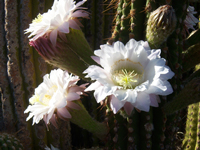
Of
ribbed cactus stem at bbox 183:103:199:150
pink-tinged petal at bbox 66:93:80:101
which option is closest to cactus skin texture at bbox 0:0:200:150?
ribbed cactus stem at bbox 183:103:199:150

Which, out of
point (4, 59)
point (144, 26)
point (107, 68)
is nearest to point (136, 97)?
point (107, 68)

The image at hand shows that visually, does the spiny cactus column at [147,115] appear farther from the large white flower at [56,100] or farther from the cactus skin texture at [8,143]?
the cactus skin texture at [8,143]

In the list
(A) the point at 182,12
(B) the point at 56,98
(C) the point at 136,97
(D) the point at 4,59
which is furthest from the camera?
(D) the point at 4,59

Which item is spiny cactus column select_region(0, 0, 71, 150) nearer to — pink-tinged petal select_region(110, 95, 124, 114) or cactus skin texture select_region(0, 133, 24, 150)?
cactus skin texture select_region(0, 133, 24, 150)

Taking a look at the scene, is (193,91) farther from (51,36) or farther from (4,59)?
(4,59)

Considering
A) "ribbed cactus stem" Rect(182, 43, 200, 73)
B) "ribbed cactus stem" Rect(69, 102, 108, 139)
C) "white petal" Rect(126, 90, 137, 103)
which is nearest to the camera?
"white petal" Rect(126, 90, 137, 103)

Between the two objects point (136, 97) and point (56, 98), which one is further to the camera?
point (56, 98)
